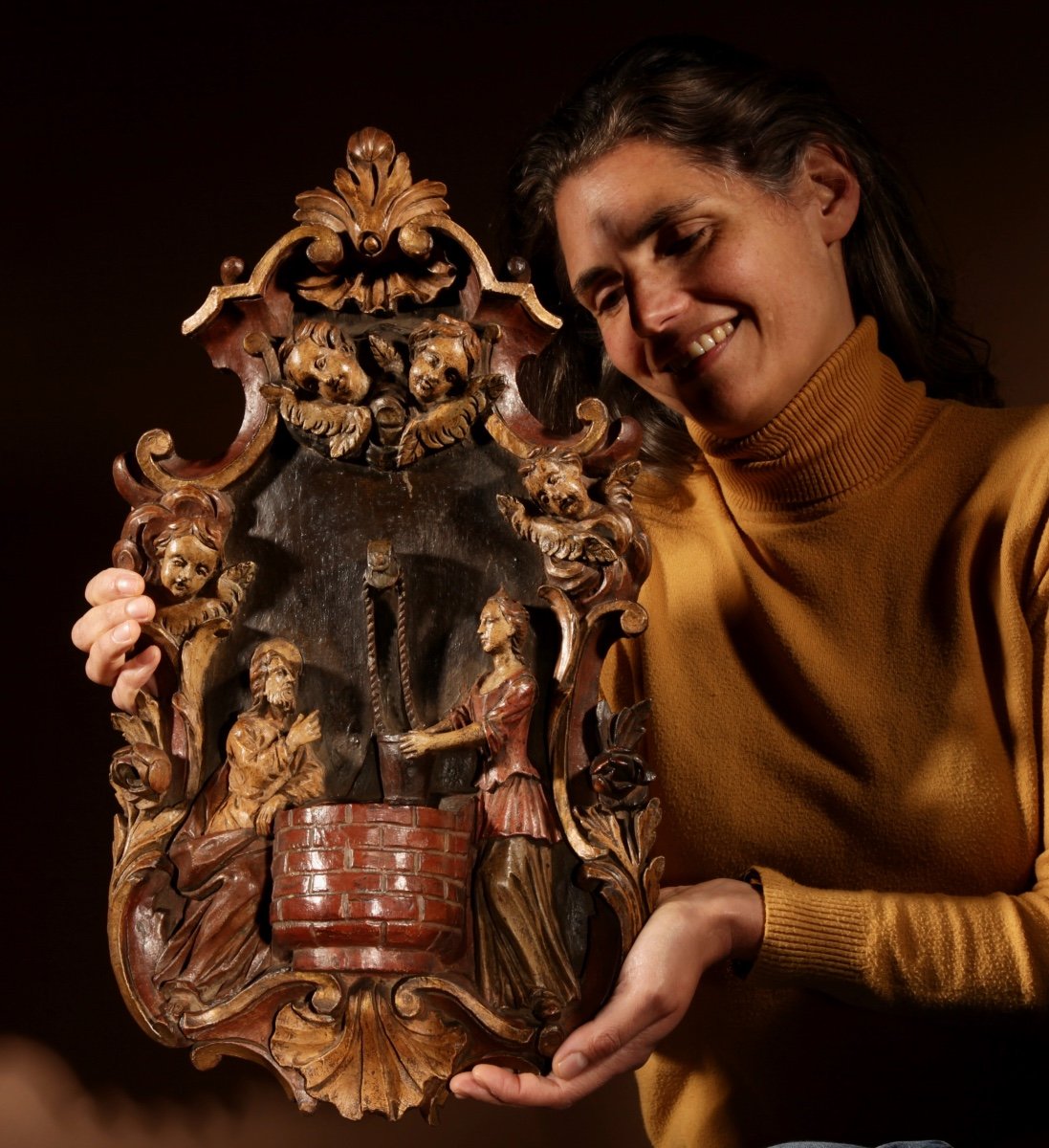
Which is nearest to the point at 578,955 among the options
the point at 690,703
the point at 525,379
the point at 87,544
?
the point at 690,703

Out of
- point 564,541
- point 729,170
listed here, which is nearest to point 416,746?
point 564,541

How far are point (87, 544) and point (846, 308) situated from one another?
2.17 ft

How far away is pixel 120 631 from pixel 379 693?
157 millimetres

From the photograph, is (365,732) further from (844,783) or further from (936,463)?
(936,463)

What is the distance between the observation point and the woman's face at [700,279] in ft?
3.93

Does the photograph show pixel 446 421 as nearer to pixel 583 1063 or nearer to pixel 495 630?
pixel 495 630

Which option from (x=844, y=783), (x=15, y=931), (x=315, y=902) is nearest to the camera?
(x=315, y=902)

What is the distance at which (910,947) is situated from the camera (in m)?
1.10

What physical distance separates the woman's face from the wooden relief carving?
4.9 inches

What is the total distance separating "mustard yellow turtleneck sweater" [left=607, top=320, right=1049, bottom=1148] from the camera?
119 centimetres

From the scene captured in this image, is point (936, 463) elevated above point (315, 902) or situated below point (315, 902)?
above

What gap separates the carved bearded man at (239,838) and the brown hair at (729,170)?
0.43 meters

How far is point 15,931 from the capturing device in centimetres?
145

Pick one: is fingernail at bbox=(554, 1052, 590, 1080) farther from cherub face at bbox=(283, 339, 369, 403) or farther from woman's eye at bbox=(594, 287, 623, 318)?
woman's eye at bbox=(594, 287, 623, 318)
